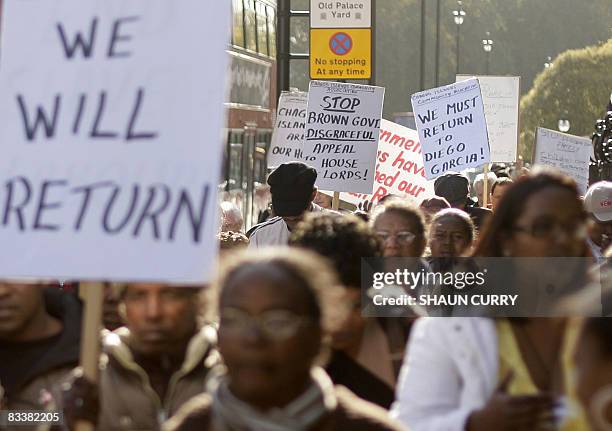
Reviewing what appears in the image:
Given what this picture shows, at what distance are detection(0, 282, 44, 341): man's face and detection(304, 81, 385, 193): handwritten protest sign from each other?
8.81 metres

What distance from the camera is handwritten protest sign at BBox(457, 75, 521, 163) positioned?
77.3 ft

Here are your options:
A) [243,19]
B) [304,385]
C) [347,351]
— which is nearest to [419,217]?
[347,351]

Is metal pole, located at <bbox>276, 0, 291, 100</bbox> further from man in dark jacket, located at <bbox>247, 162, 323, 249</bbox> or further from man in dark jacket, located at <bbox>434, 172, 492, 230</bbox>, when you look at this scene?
man in dark jacket, located at <bbox>247, 162, 323, 249</bbox>

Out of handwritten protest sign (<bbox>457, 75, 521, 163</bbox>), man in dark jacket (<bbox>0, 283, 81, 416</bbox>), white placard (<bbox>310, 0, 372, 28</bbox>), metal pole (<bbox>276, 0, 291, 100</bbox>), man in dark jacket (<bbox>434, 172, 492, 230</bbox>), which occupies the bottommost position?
man in dark jacket (<bbox>0, 283, 81, 416</bbox>)

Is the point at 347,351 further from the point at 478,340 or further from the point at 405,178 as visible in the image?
the point at 405,178

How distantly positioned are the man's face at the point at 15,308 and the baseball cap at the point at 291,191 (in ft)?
14.5

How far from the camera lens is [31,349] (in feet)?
15.2

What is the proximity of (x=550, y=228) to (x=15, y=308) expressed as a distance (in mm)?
1503

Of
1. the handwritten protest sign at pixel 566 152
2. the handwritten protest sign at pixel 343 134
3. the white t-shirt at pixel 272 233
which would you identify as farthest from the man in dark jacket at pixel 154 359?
the handwritten protest sign at pixel 566 152

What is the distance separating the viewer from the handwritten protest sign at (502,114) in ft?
77.3

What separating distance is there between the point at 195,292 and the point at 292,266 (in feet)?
3.09

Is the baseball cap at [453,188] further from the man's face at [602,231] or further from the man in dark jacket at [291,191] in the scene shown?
the man's face at [602,231]

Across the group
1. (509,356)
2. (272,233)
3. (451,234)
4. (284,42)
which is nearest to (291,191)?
(272,233)

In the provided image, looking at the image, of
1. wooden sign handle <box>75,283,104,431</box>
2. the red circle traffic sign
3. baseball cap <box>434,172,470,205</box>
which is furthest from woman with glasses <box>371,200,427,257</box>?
the red circle traffic sign
